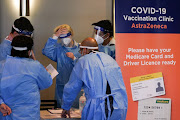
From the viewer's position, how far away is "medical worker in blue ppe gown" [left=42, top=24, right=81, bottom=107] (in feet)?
14.9

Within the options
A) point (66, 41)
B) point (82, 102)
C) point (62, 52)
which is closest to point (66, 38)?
point (66, 41)

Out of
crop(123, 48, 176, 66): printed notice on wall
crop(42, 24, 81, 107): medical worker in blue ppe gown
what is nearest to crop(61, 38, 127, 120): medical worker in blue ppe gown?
crop(123, 48, 176, 66): printed notice on wall

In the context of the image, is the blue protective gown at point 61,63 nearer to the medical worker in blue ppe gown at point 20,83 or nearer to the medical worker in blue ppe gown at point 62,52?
the medical worker in blue ppe gown at point 62,52

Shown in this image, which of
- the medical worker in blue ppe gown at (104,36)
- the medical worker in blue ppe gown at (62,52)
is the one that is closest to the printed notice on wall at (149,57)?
the medical worker in blue ppe gown at (104,36)

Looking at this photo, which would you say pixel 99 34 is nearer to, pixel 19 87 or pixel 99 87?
pixel 99 87

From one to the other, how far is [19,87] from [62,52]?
5.06 ft

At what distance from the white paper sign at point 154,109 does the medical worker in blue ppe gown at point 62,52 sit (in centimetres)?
118

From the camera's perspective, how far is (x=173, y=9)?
3877mm

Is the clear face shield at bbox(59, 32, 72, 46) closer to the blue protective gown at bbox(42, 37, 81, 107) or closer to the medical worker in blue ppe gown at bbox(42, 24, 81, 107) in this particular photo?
the medical worker in blue ppe gown at bbox(42, 24, 81, 107)

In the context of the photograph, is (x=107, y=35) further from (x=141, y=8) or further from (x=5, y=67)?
(x=5, y=67)

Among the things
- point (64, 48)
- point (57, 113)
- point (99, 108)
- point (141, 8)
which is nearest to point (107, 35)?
point (64, 48)

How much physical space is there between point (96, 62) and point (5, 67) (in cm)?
89

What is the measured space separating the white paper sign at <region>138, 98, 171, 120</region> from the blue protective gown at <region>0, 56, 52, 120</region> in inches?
52.6

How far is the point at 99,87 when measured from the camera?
3242mm
